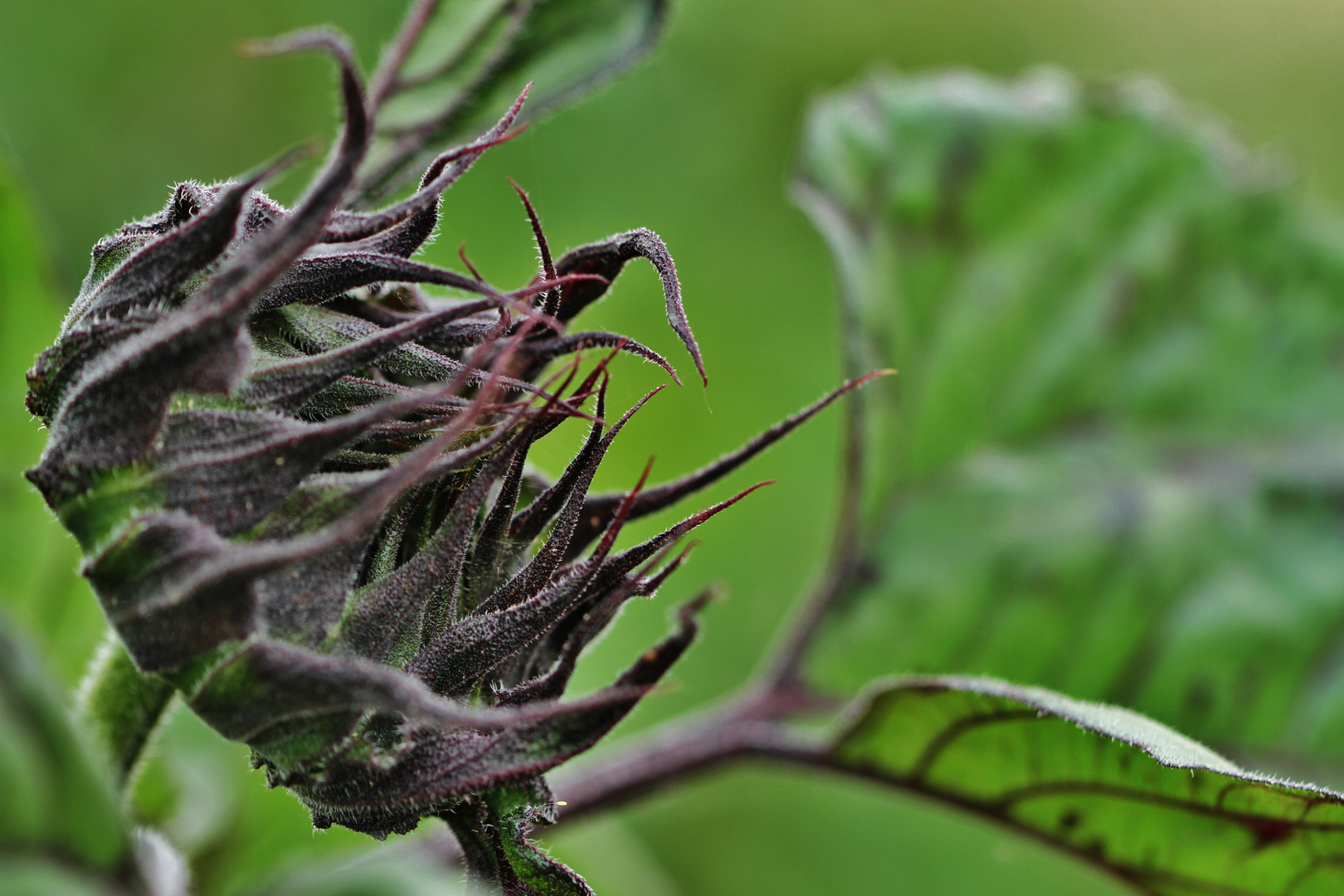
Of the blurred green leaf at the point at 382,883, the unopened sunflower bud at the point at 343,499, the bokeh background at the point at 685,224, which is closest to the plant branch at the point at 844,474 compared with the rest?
the bokeh background at the point at 685,224

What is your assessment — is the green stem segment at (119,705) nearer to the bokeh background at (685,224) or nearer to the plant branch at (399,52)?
the plant branch at (399,52)

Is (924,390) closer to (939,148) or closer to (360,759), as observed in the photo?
(939,148)

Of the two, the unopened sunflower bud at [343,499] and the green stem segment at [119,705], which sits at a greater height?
the unopened sunflower bud at [343,499]

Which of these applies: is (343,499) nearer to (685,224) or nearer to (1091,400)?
(1091,400)

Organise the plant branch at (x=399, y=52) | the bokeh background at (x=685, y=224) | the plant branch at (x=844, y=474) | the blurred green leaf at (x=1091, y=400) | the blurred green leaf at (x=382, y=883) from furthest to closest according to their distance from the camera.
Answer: the bokeh background at (x=685, y=224) < the blurred green leaf at (x=1091, y=400) < the plant branch at (x=844, y=474) < the plant branch at (x=399, y=52) < the blurred green leaf at (x=382, y=883)

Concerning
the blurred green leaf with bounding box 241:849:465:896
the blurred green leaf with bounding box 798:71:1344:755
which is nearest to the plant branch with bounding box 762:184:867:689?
the blurred green leaf with bounding box 798:71:1344:755

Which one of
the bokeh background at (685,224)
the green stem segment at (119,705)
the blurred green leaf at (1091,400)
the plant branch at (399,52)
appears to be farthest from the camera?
the bokeh background at (685,224)

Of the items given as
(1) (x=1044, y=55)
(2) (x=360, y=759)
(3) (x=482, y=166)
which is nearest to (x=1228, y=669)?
(2) (x=360, y=759)
